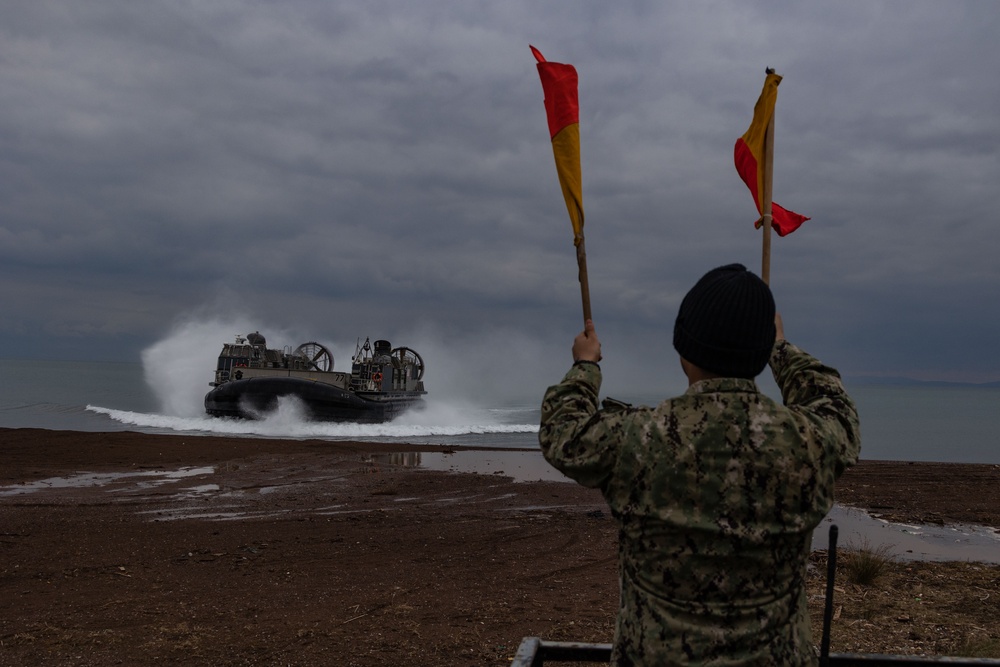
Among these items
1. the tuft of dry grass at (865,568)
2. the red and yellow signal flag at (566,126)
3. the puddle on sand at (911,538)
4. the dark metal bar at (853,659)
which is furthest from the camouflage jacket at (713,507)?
the puddle on sand at (911,538)

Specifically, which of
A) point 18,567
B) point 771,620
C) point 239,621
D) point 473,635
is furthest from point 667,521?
point 18,567

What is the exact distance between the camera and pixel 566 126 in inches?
111

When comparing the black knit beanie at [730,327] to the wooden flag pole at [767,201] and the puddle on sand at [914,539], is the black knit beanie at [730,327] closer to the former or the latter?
the wooden flag pole at [767,201]

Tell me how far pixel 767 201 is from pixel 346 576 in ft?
18.2

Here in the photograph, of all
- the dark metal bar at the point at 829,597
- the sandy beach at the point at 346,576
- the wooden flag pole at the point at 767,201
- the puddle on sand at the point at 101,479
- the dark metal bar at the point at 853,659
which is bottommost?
the sandy beach at the point at 346,576

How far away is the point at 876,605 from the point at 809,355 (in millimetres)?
5151

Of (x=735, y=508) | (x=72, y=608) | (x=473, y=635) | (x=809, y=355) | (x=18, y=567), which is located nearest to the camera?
(x=735, y=508)

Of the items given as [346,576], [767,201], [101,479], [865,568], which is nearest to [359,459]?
[101,479]

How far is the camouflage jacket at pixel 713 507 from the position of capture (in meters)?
1.78

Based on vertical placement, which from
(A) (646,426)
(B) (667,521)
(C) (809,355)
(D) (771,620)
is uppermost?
(C) (809,355)

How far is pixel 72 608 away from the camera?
602cm

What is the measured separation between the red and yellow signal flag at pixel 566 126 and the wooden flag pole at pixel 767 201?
0.71 metres

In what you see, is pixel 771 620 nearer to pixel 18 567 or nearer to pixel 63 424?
pixel 18 567

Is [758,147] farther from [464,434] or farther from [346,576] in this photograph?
[464,434]
